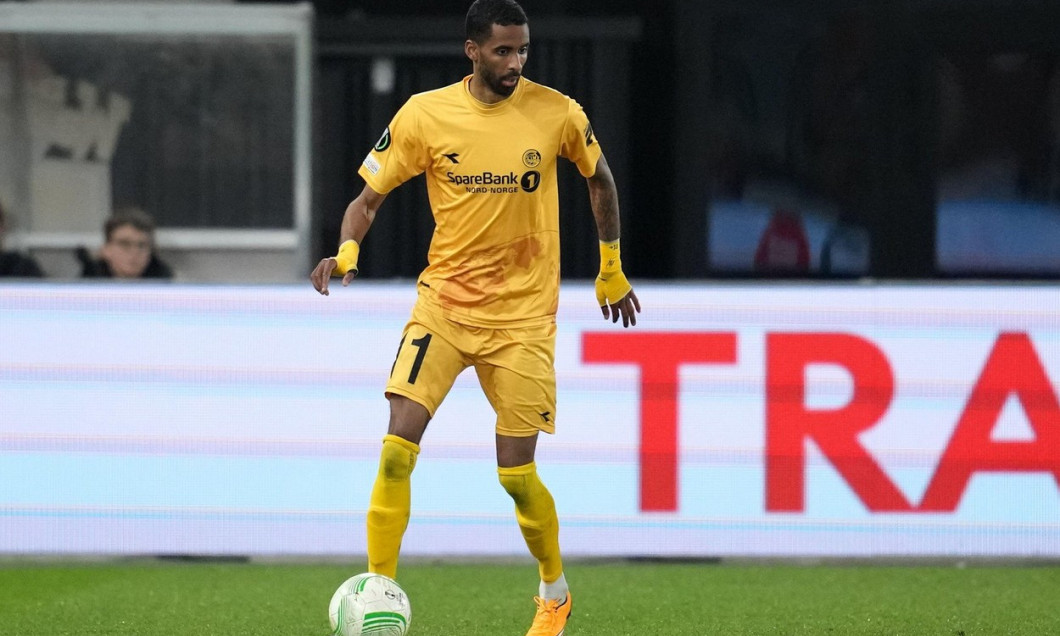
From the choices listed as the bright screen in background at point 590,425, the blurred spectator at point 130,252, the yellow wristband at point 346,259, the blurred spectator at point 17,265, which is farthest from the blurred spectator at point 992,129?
the blurred spectator at point 17,265

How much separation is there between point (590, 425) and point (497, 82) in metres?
2.82

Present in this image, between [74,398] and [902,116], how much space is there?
177 inches

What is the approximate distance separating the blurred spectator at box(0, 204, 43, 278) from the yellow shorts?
4100 mm

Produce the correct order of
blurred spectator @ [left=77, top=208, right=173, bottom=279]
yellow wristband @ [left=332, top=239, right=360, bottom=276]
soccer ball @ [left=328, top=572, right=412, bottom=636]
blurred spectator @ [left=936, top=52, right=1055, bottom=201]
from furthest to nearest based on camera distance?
1. blurred spectator @ [left=936, top=52, right=1055, bottom=201]
2. blurred spectator @ [left=77, top=208, right=173, bottom=279]
3. yellow wristband @ [left=332, top=239, right=360, bottom=276]
4. soccer ball @ [left=328, top=572, right=412, bottom=636]

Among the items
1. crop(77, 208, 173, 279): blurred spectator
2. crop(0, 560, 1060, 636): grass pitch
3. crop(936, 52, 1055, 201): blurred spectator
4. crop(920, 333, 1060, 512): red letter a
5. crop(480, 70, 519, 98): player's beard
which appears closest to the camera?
crop(480, 70, 519, 98): player's beard

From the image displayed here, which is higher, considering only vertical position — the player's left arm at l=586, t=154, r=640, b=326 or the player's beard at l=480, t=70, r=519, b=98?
the player's beard at l=480, t=70, r=519, b=98

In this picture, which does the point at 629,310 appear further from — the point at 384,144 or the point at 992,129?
the point at 992,129

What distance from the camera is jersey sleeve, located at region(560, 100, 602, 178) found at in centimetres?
605

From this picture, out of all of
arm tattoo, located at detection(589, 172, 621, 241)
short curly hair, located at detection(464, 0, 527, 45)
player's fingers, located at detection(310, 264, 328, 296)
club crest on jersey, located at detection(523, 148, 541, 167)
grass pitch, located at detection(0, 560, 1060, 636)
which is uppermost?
short curly hair, located at detection(464, 0, 527, 45)

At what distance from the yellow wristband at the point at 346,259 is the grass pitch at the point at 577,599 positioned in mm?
1395

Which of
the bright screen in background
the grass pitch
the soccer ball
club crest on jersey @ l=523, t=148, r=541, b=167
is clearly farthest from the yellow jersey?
the bright screen in background

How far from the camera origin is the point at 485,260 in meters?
6.00

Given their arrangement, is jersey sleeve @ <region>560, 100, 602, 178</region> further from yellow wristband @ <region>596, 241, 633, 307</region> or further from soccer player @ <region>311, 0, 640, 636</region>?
yellow wristband @ <region>596, 241, 633, 307</region>

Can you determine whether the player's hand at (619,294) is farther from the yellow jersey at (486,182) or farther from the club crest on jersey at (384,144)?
the club crest on jersey at (384,144)
